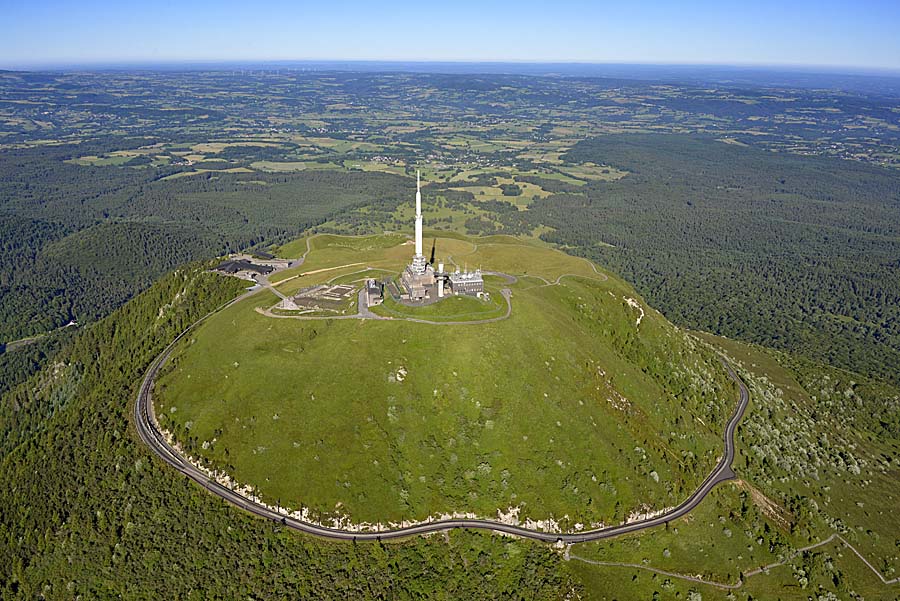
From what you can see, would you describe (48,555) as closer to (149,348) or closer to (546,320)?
(149,348)

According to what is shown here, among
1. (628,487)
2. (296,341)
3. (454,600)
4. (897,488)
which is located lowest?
(897,488)

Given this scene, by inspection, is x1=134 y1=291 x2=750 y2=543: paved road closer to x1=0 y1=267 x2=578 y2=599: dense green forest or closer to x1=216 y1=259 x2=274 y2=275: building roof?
x1=0 y1=267 x2=578 y2=599: dense green forest

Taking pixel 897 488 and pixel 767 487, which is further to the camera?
pixel 897 488

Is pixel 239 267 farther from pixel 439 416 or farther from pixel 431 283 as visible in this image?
pixel 439 416

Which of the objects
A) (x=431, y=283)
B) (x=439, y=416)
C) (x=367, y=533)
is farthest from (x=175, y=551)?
(x=431, y=283)

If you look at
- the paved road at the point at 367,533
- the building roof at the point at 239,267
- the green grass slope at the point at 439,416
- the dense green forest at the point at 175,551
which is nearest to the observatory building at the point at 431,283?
the green grass slope at the point at 439,416

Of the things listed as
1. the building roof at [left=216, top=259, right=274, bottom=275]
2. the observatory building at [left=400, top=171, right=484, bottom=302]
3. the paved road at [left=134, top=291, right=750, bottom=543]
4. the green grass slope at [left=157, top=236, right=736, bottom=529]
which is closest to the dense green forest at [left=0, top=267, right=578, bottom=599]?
the paved road at [left=134, top=291, right=750, bottom=543]

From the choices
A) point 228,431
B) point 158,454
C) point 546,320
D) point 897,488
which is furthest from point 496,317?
point 897,488

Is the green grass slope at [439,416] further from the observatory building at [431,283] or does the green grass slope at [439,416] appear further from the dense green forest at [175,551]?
the observatory building at [431,283]
